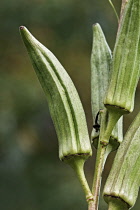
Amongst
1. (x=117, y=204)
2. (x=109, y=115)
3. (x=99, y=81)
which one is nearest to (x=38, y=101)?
(x=99, y=81)

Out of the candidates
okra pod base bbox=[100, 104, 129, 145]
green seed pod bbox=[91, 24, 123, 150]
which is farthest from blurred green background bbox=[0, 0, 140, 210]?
okra pod base bbox=[100, 104, 129, 145]

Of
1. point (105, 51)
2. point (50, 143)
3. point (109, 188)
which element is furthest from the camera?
point (50, 143)

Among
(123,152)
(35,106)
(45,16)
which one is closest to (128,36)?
(123,152)

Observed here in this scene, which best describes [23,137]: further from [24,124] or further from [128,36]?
[128,36]

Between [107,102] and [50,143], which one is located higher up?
[107,102]

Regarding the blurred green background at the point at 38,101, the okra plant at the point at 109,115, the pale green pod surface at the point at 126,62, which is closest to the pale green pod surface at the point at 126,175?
the okra plant at the point at 109,115

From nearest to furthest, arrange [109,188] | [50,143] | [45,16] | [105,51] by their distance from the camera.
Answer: [109,188], [105,51], [50,143], [45,16]

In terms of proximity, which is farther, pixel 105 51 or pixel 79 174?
pixel 105 51

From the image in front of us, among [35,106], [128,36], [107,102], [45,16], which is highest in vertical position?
[128,36]

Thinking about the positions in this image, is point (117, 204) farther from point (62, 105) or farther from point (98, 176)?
point (62, 105)
